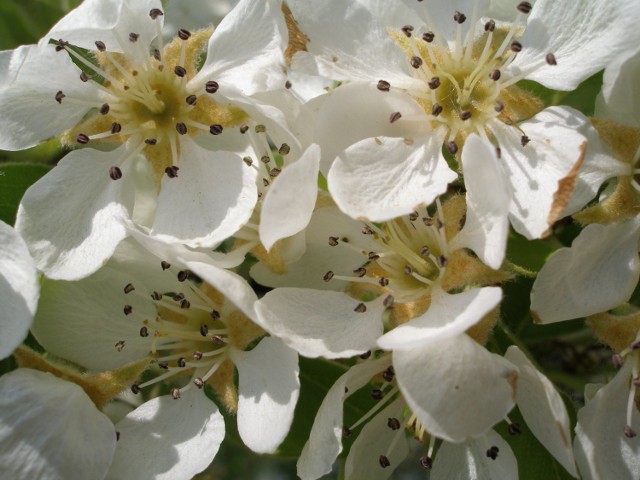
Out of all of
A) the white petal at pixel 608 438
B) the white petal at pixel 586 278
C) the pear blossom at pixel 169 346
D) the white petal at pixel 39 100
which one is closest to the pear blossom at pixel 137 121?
the white petal at pixel 39 100

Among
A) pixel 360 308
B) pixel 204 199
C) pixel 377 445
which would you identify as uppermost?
pixel 204 199

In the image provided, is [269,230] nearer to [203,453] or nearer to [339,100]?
[339,100]

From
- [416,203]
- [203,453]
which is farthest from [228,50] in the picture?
[203,453]

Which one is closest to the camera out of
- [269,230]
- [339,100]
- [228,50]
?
[269,230]

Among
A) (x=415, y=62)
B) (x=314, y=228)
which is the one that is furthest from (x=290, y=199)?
(x=415, y=62)

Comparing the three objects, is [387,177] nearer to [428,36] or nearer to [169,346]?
[428,36]

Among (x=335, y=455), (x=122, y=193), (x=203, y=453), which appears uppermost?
(x=122, y=193)

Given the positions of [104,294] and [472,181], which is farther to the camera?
[104,294]

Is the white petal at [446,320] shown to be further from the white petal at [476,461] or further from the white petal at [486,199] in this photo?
the white petal at [476,461]
